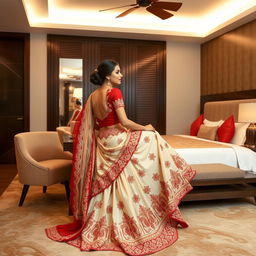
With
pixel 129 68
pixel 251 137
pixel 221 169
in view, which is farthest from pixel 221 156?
pixel 129 68

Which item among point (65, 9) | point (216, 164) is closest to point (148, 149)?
point (216, 164)

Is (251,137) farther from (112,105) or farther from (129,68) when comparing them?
(129,68)

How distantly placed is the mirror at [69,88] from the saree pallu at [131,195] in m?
3.44

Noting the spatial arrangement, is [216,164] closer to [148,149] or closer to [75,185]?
[148,149]

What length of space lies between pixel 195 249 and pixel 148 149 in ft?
2.78

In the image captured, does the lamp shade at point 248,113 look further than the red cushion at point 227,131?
No

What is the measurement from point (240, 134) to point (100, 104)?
247 centimetres

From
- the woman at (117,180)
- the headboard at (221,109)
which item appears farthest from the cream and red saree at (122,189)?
the headboard at (221,109)

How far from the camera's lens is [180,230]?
2508mm

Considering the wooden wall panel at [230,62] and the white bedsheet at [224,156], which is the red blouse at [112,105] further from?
the wooden wall panel at [230,62]

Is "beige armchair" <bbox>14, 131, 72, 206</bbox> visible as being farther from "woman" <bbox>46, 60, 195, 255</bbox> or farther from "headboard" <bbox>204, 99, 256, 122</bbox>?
"headboard" <bbox>204, 99, 256, 122</bbox>

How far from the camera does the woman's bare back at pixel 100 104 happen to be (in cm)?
253

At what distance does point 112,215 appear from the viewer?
2340 mm

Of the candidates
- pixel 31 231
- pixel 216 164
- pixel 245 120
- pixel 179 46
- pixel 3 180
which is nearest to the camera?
pixel 31 231
